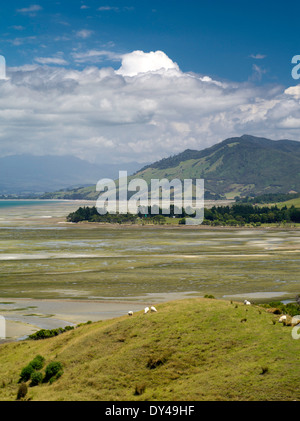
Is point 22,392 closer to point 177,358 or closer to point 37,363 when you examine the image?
point 37,363

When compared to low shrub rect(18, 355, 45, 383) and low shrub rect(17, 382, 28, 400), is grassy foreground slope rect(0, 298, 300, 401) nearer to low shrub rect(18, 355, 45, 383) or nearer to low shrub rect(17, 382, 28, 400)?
low shrub rect(17, 382, 28, 400)

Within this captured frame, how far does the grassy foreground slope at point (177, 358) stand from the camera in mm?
34312

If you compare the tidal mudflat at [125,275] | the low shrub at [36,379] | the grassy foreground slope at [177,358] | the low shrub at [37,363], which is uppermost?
the grassy foreground slope at [177,358]

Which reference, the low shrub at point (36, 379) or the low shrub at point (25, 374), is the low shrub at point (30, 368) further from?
the low shrub at point (36, 379)

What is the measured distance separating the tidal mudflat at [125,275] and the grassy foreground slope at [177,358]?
22.1 metres

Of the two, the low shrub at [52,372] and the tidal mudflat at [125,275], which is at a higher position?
the low shrub at [52,372]

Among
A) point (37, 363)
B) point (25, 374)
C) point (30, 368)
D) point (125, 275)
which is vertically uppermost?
point (37, 363)

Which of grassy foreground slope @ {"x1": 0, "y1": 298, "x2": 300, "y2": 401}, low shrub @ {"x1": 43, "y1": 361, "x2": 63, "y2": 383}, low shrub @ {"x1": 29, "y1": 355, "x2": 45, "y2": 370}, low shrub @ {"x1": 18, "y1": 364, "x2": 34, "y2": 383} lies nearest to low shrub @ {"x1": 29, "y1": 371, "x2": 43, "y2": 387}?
low shrub @ {"x1": 43, "y1": 361, "x2": 63, "y2": 383}

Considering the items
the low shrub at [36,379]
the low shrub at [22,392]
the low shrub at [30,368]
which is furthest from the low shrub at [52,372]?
the low shrub at [22,392]

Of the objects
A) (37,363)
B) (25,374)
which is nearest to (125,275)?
(37,363)

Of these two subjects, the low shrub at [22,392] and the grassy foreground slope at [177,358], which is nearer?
the grassy foreground slope at [177,358]

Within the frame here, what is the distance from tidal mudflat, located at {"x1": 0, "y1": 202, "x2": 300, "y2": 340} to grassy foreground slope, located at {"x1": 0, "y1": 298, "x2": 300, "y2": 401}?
22.1 metres

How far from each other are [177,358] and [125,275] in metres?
69.3

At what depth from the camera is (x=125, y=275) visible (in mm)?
108125
